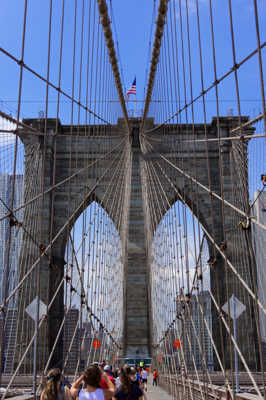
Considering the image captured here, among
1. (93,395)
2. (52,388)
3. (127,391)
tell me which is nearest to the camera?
(52,388)

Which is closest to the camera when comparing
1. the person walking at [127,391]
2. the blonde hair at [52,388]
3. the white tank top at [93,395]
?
the blonde hair at [52,388]

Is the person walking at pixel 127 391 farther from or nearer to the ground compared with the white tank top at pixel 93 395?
farther from the ground

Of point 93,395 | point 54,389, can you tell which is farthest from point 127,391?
point 54,389

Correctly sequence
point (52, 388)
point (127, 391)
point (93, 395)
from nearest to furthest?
1. point (52, 388)
2. point (93, 395)
3. point (127, 391)

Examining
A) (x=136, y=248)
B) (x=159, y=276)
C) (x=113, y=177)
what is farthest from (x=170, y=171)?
(x=136, y=248)

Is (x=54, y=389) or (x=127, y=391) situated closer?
(x=54, y=389)

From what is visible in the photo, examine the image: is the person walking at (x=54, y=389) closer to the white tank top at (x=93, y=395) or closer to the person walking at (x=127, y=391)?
the white tank top at (x=93, y=395)

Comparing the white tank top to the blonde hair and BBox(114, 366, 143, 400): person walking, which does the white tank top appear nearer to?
the blonde hair

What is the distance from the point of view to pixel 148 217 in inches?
781

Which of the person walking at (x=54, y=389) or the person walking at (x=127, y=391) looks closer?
the person walking at (x=54, y=389)

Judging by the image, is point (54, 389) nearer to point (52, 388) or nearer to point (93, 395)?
point (52, 388)

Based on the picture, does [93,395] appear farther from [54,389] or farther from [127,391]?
[127,391]

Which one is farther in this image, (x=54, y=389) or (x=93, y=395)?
(x=93, y=395)

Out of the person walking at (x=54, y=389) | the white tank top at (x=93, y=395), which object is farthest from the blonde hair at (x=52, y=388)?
the white tank top at (x=93, y=395)
